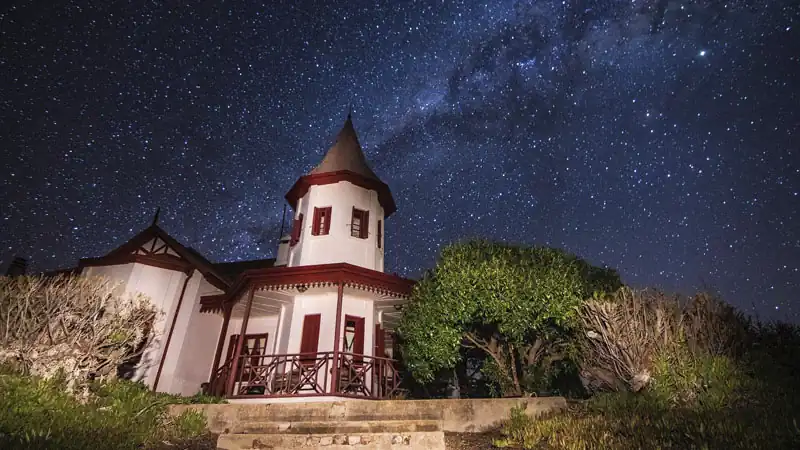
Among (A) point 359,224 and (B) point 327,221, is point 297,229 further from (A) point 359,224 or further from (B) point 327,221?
(A) point 359,224

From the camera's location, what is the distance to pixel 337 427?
866 cm

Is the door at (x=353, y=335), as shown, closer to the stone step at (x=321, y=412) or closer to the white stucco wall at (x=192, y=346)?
the stone step at (x=321, y=412)

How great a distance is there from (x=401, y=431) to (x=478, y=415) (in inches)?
69.5

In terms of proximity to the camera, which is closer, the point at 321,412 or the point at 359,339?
the point at 321,412

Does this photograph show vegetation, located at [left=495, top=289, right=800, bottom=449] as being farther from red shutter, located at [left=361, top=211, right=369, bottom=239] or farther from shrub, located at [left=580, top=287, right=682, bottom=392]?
red shutter, located at [left=361, top=211, right=369, bottom=239]

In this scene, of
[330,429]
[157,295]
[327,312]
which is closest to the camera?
[330,429]

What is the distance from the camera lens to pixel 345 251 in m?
16.4

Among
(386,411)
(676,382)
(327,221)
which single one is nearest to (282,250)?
(327,221)

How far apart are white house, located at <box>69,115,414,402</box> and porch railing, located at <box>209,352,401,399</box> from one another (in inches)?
3.0

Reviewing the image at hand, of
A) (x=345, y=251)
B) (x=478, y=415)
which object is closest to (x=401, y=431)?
(x=478, y=415)

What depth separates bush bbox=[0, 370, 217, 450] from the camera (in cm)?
655

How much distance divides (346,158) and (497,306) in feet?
33.8

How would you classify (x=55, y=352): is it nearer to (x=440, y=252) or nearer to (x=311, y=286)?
(x=311, y=286)

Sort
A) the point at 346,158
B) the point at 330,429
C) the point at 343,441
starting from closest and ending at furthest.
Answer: the point at 343,441 → the point at 330,429 → the point at 346,158
